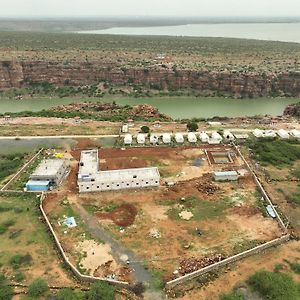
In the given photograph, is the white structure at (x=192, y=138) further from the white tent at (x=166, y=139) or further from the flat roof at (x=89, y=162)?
the flat roof at (x=89, y=162)

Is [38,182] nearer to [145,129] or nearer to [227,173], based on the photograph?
[145,129]

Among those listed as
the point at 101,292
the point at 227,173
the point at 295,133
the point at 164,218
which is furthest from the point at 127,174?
the point at 295,133

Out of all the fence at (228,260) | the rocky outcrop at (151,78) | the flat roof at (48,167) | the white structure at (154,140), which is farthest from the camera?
the rocky outcrop at (151,78)

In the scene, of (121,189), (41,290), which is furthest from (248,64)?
(41,290)

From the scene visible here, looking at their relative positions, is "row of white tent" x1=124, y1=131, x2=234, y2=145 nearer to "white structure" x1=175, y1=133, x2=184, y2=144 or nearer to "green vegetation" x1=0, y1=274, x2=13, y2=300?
"white structure" x1=175, y1=133, x2=184, y2=144

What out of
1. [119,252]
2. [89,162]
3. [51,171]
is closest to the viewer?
[119,252]

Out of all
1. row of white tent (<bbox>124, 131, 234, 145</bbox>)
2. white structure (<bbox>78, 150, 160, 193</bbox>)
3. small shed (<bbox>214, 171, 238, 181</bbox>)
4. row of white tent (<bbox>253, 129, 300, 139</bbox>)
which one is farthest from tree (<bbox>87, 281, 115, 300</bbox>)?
row of white tent (<bbox>253, 129, 300, 139</bbox>)

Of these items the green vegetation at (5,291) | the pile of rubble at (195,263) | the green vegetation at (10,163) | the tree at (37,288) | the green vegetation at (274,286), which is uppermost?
the green vegetation at (274,286)

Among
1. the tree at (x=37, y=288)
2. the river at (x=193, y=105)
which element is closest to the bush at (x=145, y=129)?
the river at (x=193, y=105)
